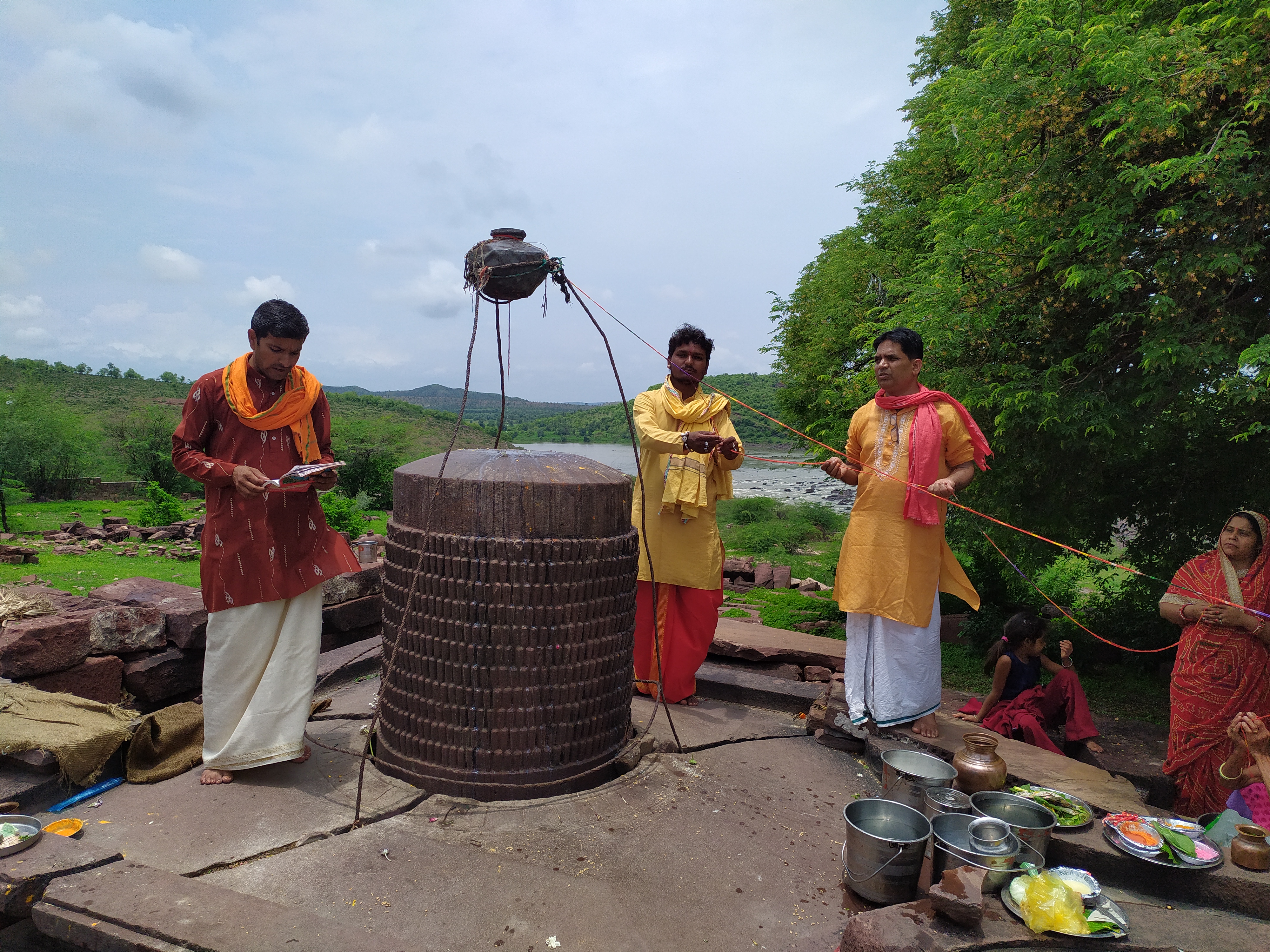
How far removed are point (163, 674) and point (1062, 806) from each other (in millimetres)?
4474

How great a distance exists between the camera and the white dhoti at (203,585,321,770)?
3.40 meters

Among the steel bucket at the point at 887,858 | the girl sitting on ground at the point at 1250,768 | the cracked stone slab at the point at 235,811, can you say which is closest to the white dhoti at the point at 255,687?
the cracked stone slab at the point at 235,811

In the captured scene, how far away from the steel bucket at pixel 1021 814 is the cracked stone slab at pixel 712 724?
1356 mm

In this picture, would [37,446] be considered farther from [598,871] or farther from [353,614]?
[598,871]

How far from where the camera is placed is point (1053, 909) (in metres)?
2.22

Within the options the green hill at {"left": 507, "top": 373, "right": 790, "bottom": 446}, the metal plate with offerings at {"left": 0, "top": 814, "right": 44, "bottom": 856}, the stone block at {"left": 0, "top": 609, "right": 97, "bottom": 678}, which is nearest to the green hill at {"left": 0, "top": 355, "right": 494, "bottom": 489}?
the green hill at {"left": 507, "top": 373, "right": 790, "bottom": 446}

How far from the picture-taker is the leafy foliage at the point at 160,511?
49.9 feet

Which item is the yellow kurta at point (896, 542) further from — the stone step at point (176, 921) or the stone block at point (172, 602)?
the stone block at point (172, 602)

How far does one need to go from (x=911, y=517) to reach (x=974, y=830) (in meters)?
1.49

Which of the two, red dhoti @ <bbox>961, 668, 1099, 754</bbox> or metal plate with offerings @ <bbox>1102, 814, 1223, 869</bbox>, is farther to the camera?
red dhoti @ <bbox>961, 668, 1099, 754</bbox>

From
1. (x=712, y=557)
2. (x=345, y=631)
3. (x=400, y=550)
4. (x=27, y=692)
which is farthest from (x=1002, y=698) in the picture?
(x=27, y=692)

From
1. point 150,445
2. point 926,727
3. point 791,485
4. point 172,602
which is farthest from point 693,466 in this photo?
point 791,485

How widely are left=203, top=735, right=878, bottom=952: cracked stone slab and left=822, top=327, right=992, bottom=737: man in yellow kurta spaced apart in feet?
1.98

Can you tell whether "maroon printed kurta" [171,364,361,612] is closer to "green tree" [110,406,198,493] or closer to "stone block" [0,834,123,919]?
"stone block" [0,834,123,919]
